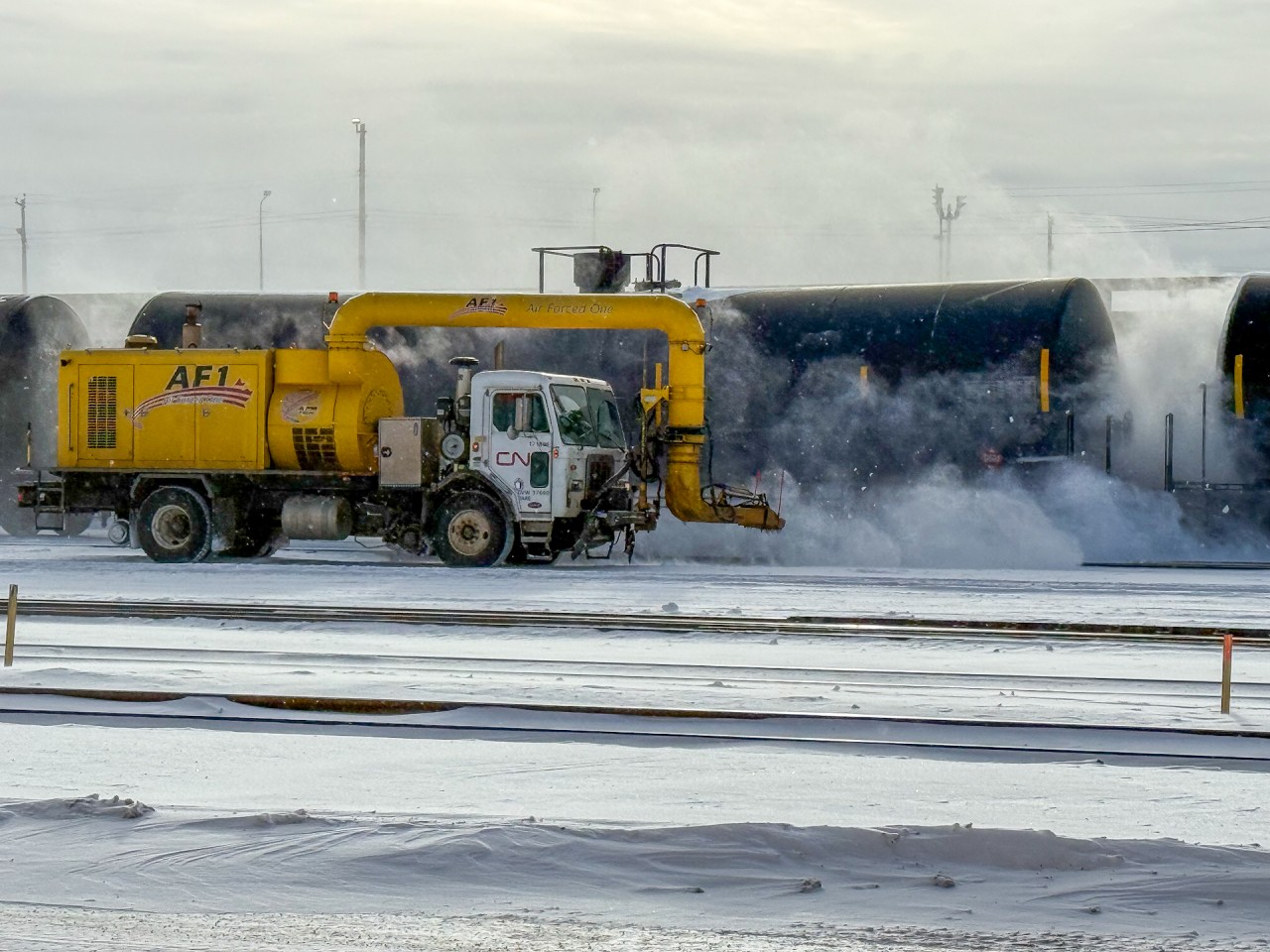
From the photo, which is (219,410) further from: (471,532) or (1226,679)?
(1226,679)

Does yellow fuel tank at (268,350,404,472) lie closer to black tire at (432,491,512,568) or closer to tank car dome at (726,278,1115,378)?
black tire at (432,491,512,568)

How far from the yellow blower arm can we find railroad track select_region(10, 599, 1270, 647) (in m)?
5.79

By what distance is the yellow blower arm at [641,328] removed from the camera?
21.0 metres

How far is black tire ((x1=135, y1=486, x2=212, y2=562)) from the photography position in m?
21.8

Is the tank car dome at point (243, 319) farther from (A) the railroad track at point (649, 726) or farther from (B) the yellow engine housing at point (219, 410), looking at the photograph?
(A) the railroad track at point (649, 726)

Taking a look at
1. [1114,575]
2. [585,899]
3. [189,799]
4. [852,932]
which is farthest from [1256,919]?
[1114,575]

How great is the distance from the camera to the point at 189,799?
720 cm

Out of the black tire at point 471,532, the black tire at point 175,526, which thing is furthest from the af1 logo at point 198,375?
the black tire at point 471,532

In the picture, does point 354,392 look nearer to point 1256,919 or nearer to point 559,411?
point 559,411

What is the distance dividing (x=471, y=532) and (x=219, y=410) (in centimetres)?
379

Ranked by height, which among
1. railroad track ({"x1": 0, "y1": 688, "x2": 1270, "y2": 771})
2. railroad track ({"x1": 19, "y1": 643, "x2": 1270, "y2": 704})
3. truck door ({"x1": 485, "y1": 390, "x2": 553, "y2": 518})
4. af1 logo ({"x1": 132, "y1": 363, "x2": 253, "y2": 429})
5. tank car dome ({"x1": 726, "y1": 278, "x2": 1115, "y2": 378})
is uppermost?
tank car dome ({"x1": 726, "y1": 278, "x2": 1115, "y2": 378})

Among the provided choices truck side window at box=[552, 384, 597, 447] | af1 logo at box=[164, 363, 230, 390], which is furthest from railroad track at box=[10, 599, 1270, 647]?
af1 logo at box=[164, 363, 230, 390]

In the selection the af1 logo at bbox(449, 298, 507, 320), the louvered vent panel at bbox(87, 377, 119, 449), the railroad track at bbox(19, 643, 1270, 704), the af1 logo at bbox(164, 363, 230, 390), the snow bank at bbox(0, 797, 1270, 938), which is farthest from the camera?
the louvered vent panel at bbox(87, 377, 119, 449)

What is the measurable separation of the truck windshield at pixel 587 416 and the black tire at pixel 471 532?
4.32 ft
